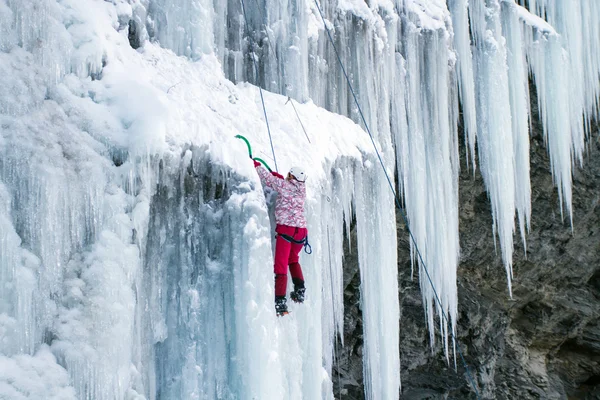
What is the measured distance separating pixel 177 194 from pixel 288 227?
0.76 metres

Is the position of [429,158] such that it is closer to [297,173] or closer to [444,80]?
[444,80]

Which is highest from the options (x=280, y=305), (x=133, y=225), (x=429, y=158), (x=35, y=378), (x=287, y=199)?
(x=429, y=158)

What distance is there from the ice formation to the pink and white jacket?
0.17 m

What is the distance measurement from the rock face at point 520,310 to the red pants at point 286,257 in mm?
Result: 3807

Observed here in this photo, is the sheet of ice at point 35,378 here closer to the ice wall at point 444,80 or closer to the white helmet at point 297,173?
the white helmet at point 297,173

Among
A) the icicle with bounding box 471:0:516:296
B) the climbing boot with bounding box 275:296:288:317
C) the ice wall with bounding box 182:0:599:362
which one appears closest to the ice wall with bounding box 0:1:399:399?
the climbing boot with bounding box 275:296:288:317

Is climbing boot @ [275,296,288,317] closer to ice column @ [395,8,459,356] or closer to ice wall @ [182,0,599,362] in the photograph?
ice wall @ [182,0,599,362]

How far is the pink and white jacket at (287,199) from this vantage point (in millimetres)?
4602

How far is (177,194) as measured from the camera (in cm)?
431

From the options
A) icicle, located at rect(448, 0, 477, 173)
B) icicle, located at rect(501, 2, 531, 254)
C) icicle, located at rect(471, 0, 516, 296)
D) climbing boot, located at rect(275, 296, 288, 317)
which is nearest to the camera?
climbing boot, located at rect(275, 296, 288, 317)

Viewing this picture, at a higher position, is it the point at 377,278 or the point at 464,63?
the point at 464,63

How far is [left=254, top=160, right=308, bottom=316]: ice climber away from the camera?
4.54 metres

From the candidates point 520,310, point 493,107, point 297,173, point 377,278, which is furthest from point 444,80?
point 520,310

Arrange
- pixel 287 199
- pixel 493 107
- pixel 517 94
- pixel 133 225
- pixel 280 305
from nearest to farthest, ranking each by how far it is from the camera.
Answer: pixel 133 225, pixel 280 305, pixel 287 199, pixel 493 107, pixel 517 94
